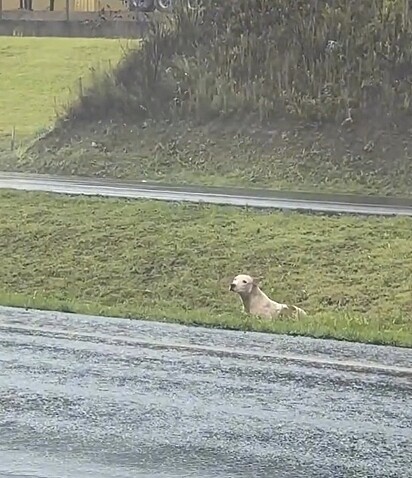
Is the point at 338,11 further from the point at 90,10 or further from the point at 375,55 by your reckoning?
the point at 90,10

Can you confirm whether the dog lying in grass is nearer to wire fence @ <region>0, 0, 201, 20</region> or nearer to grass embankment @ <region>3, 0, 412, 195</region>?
grass embankment @ <region>3, 0, 412, 195</region>

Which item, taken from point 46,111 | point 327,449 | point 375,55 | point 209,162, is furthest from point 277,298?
point 46,111

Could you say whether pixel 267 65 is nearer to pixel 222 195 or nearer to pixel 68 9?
pixel 222 195

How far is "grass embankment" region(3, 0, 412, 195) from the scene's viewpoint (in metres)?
25.1

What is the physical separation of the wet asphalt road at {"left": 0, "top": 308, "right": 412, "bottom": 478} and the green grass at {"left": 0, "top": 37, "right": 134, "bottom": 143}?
2090 centimetres

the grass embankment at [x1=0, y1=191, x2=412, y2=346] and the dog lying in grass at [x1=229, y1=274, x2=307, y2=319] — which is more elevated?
the dog lying in grass at [x1=229, y1=274, x2=307, y2=319]

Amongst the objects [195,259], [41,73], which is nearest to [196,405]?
[195,259]

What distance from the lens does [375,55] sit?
2816 cm

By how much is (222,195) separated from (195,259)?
4.65m

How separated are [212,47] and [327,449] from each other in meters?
24.1

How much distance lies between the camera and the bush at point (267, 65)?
27.6 m

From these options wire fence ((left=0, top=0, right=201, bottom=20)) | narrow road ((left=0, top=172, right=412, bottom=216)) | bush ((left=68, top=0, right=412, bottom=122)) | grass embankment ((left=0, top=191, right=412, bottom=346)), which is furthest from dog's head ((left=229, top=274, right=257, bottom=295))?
wire fence ((left=0, top=0, right=201, bottom=20))

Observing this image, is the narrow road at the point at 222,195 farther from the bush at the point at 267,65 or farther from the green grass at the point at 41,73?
the green grass at the point at 41,73

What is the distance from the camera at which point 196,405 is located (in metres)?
7.85
